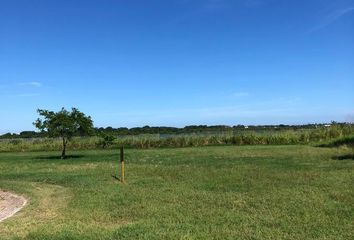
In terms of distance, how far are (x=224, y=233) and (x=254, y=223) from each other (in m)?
0.91

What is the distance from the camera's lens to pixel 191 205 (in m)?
Result: 10.6

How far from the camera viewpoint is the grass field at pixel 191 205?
26.9ft

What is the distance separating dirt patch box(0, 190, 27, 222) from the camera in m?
10.8

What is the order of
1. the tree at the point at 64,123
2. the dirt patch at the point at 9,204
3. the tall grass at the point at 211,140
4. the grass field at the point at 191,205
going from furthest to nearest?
1. the tall grass at the point at 211,140
2. the tree at the point at 64,123
3. the dirt patch at the point at 9,204
4. the grass field at the point at 191,205

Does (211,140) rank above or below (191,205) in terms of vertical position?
above

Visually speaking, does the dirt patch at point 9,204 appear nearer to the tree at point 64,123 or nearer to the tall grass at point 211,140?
the tree at point 64,123

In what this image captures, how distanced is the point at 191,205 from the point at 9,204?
16.3 feet

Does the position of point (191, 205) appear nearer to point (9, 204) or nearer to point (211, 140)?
point (9, 204)

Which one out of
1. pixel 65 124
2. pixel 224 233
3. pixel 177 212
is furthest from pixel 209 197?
pixel 65 124

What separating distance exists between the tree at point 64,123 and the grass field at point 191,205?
35.5 ft

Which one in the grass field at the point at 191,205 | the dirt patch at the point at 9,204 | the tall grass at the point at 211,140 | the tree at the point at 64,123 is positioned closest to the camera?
the grass field at the point at 191,205

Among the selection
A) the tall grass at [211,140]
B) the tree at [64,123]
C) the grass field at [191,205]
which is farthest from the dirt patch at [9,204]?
the tall grass at [211,140]

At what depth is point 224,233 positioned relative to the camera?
26.1 ft

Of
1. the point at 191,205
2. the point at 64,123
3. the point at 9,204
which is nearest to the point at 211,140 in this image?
the point at 64,123
